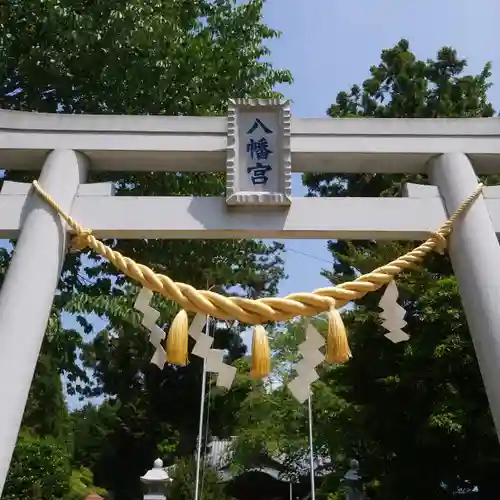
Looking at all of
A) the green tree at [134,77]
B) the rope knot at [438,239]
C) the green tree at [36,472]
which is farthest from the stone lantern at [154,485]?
the rope knot at [438,239]

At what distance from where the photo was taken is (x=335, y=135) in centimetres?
347

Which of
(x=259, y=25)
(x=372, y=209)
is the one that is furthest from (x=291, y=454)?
(x=372, y=209)

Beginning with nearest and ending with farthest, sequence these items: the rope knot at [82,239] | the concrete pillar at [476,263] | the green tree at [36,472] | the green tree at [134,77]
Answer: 1. the concrete pillar at [476,263]
2. the rope knot at [82,239]
3. the green tree at [134,77]
4. the green tree at [36,472]

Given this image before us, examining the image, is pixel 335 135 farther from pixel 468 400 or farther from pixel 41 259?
pixel 468 400

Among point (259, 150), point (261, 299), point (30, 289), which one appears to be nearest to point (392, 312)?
point (261, 299)

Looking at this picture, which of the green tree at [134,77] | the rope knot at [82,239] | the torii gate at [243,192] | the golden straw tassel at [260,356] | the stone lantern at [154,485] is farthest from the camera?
the stone lantern at [154,485]

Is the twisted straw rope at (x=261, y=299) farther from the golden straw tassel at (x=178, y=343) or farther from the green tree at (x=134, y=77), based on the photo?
the green tree at (x=134, y=77)

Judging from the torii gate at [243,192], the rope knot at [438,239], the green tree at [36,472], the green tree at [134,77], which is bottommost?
the rope knot at [438,239]

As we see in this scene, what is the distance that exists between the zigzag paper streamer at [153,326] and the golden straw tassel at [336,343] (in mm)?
818

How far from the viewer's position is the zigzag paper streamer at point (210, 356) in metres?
2.66

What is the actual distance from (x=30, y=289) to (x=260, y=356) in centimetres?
127

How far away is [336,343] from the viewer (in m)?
2.65

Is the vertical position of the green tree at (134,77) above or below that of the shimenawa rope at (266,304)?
above

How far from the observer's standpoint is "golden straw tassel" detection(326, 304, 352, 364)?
8.67 feet
